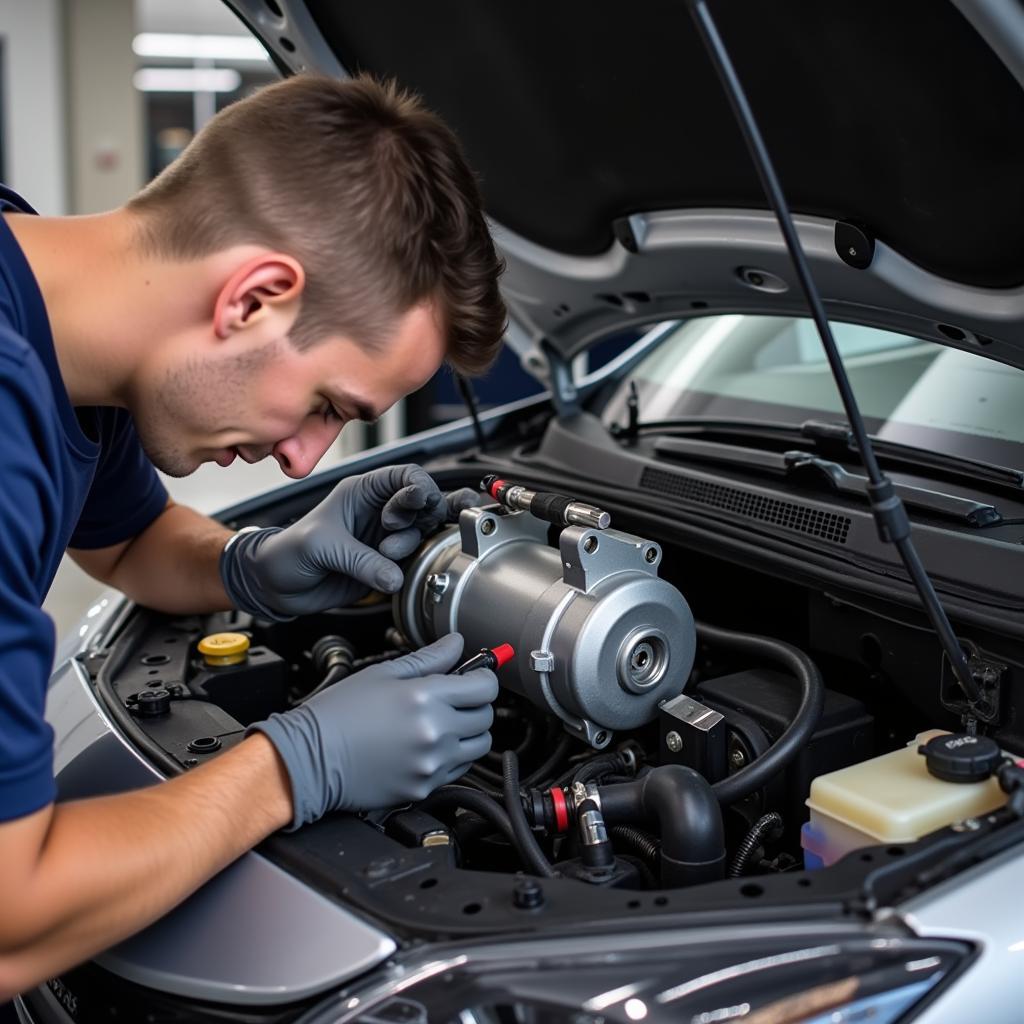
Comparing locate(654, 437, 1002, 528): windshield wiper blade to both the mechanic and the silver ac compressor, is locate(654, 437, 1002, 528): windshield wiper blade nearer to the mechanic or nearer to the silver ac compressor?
the silver ac compressor

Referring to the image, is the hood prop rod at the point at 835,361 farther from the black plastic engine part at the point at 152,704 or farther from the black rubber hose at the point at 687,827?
the black plastic engine part at the point at 152,704

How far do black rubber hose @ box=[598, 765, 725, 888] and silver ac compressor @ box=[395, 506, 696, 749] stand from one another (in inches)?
6.8

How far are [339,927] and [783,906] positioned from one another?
0.38m

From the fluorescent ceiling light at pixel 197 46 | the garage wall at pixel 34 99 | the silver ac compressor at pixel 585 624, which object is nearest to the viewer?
the silver ac compressor at pixel 585 624

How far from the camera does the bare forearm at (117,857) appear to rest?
3.03 feet

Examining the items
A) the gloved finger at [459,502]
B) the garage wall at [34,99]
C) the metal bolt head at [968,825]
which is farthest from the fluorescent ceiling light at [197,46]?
the metal bolt head at [968,825]

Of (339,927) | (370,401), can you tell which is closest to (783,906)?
(339,927)

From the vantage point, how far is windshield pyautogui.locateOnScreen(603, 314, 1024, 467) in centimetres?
157

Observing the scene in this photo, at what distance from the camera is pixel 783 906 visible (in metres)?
0.90

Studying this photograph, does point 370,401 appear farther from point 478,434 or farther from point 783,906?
point 478,434

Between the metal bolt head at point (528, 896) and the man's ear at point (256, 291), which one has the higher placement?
the man's ear at point (256, 291)

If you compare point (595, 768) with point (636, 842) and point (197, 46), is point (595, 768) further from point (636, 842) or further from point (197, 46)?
point (197, 46)

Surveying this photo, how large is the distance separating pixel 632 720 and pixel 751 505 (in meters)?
0.41

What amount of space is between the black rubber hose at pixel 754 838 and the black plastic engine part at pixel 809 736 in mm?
38
